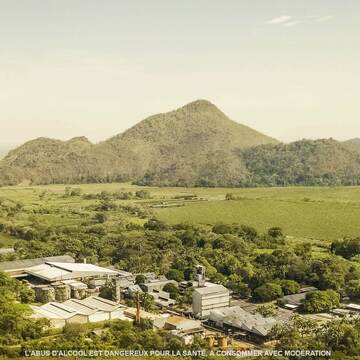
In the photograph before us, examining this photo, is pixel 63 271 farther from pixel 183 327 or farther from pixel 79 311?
pixel 183 327

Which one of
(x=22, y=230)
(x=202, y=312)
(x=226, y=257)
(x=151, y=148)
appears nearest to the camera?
(x=202, y=312)

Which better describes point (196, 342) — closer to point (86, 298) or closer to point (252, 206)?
point (86, 298)

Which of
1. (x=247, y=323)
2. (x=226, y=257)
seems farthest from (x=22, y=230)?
(x=247, y=323)

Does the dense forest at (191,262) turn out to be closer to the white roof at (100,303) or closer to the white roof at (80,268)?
the white roof at (80,268)

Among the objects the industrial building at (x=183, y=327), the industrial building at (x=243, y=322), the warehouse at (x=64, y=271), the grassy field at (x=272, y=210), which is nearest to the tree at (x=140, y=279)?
the warehouse at (x=64, y=271)

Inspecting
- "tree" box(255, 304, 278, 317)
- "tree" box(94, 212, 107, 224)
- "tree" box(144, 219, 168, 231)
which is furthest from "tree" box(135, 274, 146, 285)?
"tree" box(94, 212, 107, 224)

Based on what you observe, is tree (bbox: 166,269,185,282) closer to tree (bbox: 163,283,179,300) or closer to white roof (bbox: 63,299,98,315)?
tree (bbox: 163,283,179,300)

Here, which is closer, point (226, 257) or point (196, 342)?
point (196, 342)
